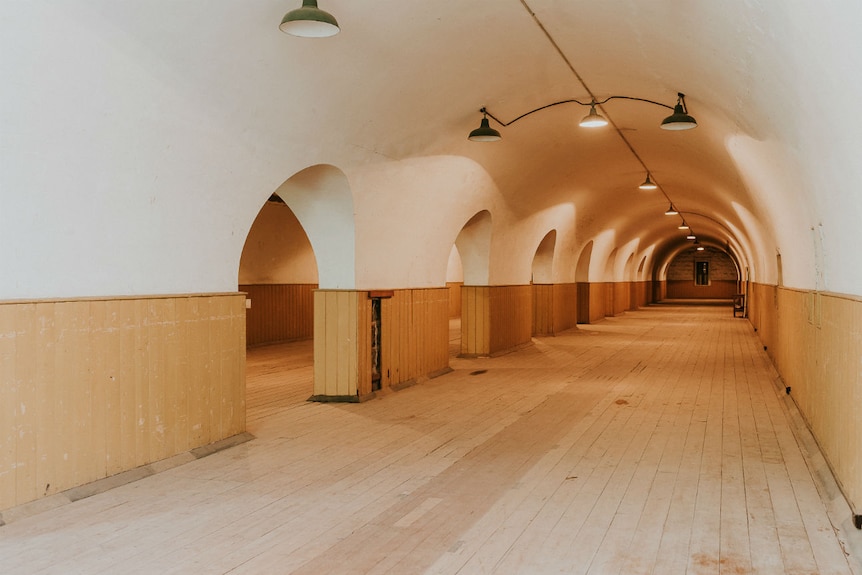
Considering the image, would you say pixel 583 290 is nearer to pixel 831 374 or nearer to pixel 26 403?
pixel 831 374

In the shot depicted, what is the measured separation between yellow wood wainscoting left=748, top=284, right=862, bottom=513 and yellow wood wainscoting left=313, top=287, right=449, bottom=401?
4.89 meters

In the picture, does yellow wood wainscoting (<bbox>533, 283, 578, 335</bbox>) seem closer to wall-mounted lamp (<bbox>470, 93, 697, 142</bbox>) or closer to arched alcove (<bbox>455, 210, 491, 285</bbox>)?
arched alcove (<bbox>455, 210, 491, 285</bbox>)

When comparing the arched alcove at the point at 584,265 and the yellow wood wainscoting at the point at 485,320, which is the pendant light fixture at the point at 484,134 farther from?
the arched alcove at the point at 584,265

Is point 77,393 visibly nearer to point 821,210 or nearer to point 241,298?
point 241,298

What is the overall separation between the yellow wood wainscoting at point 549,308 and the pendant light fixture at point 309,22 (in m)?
14.4

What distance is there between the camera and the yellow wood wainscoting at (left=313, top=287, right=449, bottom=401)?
9172mm

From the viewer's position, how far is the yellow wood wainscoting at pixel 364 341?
30.1 feet

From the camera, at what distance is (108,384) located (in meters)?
5.48

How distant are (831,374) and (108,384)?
553 cm

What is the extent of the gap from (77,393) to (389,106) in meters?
4.39

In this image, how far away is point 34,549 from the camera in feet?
14.1

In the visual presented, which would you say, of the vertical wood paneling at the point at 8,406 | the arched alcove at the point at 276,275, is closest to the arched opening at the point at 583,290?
the arched alcove at the point at 276,275

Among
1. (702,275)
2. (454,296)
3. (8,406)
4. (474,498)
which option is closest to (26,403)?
(8,406)

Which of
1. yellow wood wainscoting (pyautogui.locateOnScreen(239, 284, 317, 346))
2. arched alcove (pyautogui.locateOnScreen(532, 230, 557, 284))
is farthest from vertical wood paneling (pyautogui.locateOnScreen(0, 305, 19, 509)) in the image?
arched alcove (pyautogui.locateOnScreen(532, 230, 557, 284))
